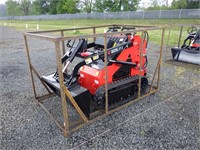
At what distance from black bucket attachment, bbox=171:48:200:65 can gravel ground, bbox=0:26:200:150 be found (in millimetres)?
1815

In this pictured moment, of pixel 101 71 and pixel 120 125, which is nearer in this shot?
pixel 120 125

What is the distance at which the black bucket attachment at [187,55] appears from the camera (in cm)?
580

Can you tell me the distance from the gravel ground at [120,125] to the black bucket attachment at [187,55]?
71.5 inches

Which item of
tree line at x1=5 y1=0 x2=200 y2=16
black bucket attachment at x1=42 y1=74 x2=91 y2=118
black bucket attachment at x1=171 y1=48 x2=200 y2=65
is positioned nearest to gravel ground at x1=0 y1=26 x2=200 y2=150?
black bucket attachment at x1=42 y1=74 x2=91 y2=118

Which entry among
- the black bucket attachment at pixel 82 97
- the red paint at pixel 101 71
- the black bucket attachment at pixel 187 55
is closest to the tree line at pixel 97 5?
the black bucket attachment at pixel 187 55

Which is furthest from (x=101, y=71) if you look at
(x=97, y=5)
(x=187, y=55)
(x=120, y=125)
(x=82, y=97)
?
(x=97, y=5)

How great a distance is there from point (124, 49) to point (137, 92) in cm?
102

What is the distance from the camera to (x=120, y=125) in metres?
2.88

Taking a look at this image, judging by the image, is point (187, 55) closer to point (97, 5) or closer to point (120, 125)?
point (120, 125)

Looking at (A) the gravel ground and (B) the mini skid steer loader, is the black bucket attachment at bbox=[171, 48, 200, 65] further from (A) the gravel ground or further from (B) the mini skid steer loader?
(B) the mini skid steer loader

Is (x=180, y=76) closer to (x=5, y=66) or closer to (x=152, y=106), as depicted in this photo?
(x=152, y=106)

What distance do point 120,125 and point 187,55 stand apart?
436cm

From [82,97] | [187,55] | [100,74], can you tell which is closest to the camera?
[82,97]

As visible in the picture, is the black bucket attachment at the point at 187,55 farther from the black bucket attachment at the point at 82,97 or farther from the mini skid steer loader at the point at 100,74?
the black bucket attachment at the point at 82,97
